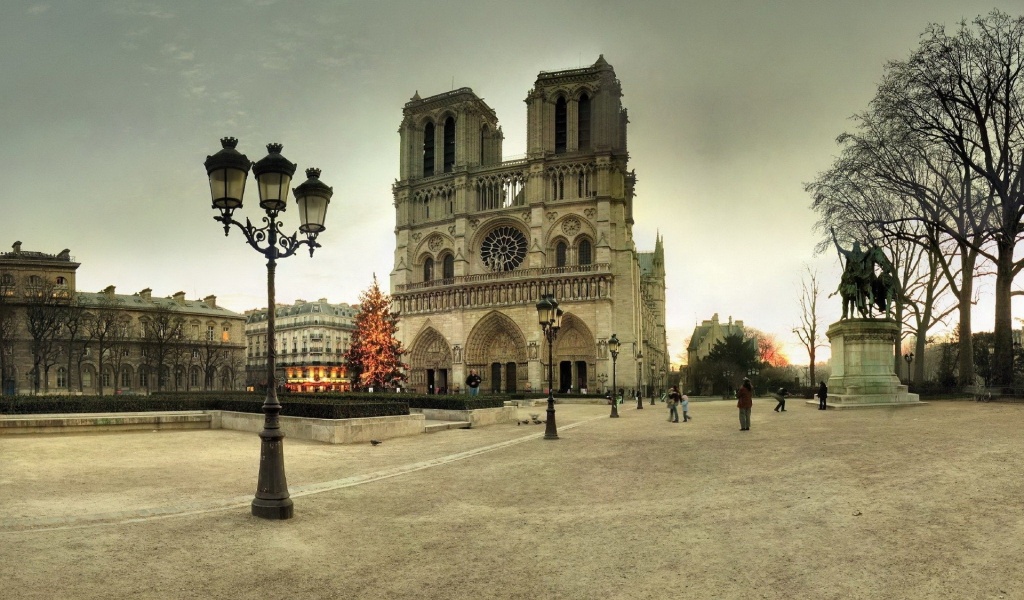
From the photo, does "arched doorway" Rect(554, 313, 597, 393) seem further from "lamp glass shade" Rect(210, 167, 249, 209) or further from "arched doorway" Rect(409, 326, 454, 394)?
"lamp glass shade" Rect(210, 167, 249, 209)

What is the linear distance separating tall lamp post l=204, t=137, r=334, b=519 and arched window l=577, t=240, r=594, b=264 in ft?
162

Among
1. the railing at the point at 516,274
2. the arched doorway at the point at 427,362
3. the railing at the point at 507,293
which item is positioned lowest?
the arched doorway at the point at 427,362

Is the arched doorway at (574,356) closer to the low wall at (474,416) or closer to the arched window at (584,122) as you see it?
the arched window at (584,122)

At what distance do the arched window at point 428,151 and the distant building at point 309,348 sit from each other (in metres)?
34.3

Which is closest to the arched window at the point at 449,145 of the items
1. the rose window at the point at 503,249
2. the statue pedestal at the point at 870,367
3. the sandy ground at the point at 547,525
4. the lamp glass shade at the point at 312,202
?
the rose window at the point at 503,249

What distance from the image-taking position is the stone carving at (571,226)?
187 feet

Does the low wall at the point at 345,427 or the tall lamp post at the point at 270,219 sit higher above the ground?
the tall lamp post at the point at 270,219

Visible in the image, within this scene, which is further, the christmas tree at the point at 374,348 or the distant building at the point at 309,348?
the distant building at the point at 309,348

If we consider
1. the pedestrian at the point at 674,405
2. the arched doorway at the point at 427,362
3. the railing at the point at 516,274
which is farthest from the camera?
the arched doorway at the point at 427,362

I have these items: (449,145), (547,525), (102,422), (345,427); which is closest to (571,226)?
(449,145)

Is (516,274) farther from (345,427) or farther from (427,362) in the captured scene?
(345,427)

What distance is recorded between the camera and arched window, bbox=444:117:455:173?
65375 mm

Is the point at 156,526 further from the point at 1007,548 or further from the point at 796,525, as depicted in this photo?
the point at 1007,548

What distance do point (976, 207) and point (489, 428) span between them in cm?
2180
